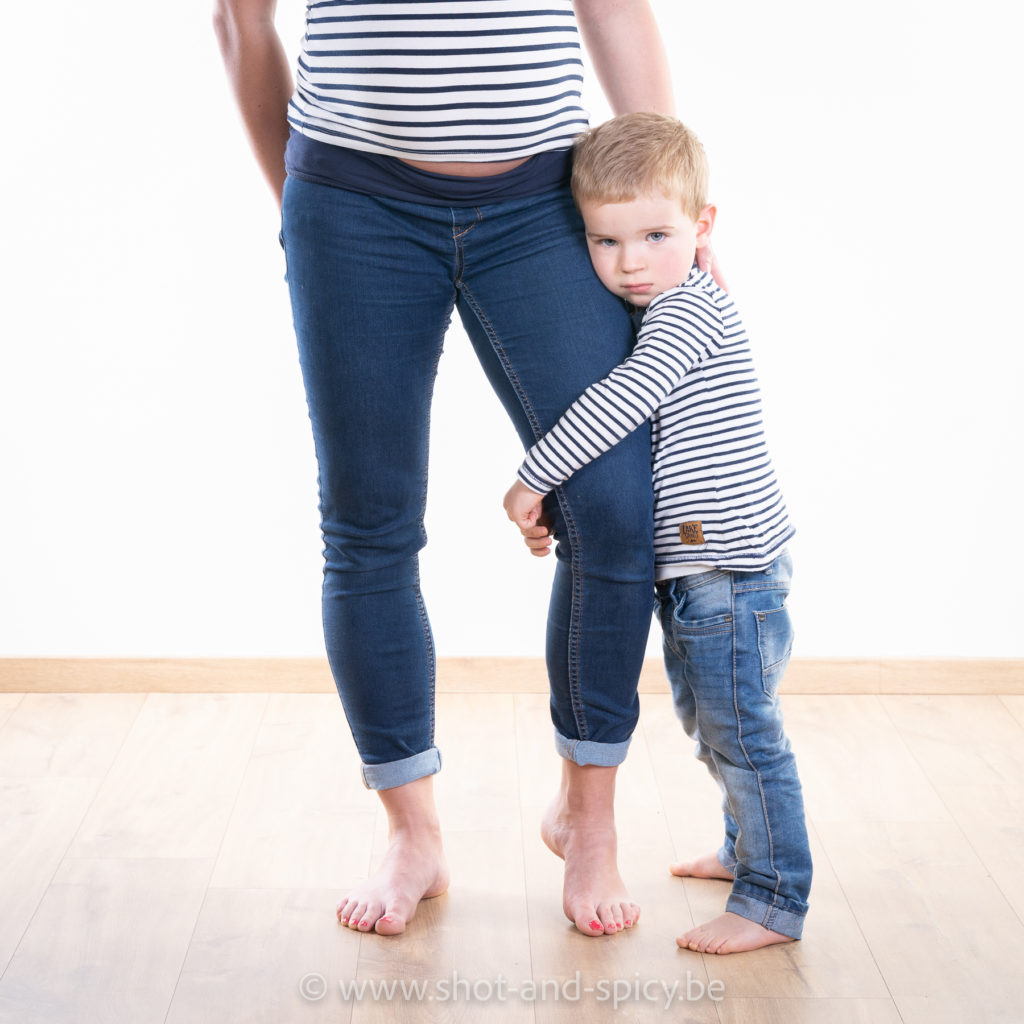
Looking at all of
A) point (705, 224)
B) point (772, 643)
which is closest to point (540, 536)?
point (772, 643)

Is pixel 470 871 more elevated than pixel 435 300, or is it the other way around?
pixel 435 300

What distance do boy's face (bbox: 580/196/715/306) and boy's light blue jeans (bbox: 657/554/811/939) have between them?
305 mm

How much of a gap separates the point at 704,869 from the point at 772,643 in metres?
0.35

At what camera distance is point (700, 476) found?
127 cm

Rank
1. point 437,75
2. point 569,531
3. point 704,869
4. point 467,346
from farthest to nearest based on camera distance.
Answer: point 467,346
point 704,869
point 569,531
point 437,75

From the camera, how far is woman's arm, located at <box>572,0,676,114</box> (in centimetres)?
133

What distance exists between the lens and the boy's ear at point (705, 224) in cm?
131

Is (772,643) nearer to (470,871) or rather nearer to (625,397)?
(625,397)

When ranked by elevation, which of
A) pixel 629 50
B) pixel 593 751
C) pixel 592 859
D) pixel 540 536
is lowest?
pixel 592 859

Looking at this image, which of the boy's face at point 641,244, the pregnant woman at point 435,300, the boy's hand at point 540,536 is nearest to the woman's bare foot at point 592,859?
the pregnant woman at point 435,300

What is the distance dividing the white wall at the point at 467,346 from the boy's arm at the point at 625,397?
0.77 metres

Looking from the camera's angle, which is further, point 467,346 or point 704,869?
point 467,346

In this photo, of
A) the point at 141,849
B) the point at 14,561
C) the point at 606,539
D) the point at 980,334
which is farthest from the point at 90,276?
the point at 980,334

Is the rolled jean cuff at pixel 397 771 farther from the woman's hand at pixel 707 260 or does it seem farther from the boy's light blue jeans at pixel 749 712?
Answer: the woman's hand at pixel 707 260
